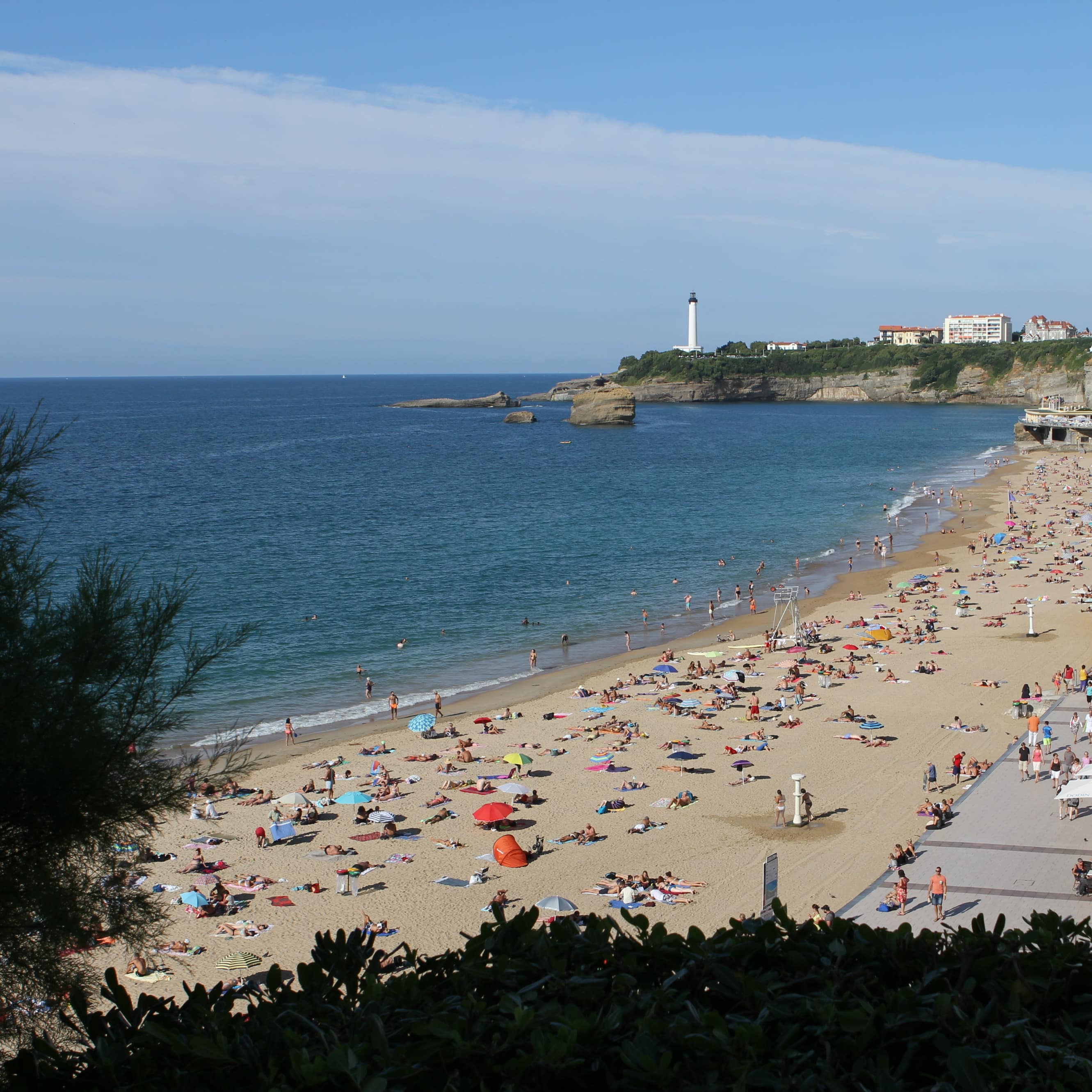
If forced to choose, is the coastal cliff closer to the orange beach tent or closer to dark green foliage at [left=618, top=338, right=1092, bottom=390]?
dark green foliage at [left=618, top=338, right=1092, bottom=390]

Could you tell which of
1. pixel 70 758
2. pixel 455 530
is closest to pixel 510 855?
pixel 70 758

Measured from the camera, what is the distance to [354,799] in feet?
71.8

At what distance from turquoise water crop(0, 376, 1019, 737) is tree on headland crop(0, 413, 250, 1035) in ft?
34.1

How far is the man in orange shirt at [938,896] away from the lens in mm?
14547

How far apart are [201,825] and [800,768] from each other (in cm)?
1318

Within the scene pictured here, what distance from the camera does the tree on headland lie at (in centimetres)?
689

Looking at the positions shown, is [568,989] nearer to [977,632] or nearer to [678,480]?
[977,632]

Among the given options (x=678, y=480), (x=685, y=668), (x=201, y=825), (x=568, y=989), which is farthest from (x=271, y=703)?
(x=678, y=480)

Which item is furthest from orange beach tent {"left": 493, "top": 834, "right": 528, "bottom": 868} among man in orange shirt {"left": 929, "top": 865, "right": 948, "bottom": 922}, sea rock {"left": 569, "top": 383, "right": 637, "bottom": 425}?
sea rock {"left": 569, "top": 383, "right": 637, "bottom": 425}

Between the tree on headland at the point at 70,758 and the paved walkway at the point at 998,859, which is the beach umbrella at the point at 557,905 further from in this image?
the tree on headland at the point at 70,758

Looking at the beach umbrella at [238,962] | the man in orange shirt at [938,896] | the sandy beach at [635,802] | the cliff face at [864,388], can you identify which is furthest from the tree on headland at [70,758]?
the cliff face at [864,388]

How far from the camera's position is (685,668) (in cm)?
3203

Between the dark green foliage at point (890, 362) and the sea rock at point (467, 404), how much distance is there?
2553cm

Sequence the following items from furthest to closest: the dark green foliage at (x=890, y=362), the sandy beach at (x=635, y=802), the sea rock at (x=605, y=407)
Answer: the dark green foliage at (x=890, y=362)
the sea rock at (x=605, y=407)
the sandy beach at (x=635, y=802)
